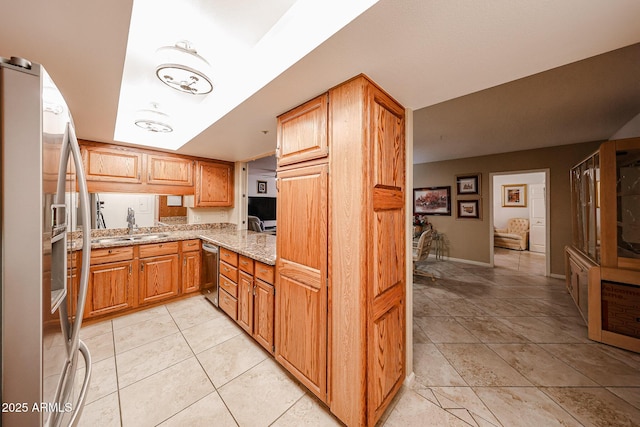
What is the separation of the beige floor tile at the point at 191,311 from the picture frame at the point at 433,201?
17.3 ft

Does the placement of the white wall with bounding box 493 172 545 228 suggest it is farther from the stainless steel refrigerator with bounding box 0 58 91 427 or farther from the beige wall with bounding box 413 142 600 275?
the stainless steel refrigerator with bounding box 0 58 91 427

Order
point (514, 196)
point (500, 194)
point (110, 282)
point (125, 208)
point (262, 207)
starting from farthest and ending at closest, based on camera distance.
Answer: point (500, 194) → point (514, 196) → point (262, 207) → point (125, 208) → point (110, 282)

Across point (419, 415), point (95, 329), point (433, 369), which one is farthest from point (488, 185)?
point (95, 329)

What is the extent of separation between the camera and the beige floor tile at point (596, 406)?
1.41 meters

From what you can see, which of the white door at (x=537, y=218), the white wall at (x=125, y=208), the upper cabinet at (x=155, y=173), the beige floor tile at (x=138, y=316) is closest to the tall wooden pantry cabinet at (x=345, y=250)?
the beige floor tile at (x=138, y=316)

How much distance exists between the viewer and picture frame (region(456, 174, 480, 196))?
16.5 ft

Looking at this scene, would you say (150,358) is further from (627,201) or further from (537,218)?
(537,218)

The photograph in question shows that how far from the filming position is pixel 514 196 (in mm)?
7129

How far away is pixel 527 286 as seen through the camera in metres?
3.72

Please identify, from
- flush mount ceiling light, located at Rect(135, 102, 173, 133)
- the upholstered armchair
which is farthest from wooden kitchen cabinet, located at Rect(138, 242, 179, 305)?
the upholstered armchair

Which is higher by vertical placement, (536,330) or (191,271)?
(191,271)

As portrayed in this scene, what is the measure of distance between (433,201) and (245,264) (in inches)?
203

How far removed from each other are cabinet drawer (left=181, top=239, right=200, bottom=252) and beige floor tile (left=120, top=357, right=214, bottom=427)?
1.64 meters

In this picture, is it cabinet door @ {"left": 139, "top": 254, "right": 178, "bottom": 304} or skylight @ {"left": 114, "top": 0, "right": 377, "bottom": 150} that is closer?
skylight @ {"left": 114, "top": 0, "right": 377, "bottom": 150}
